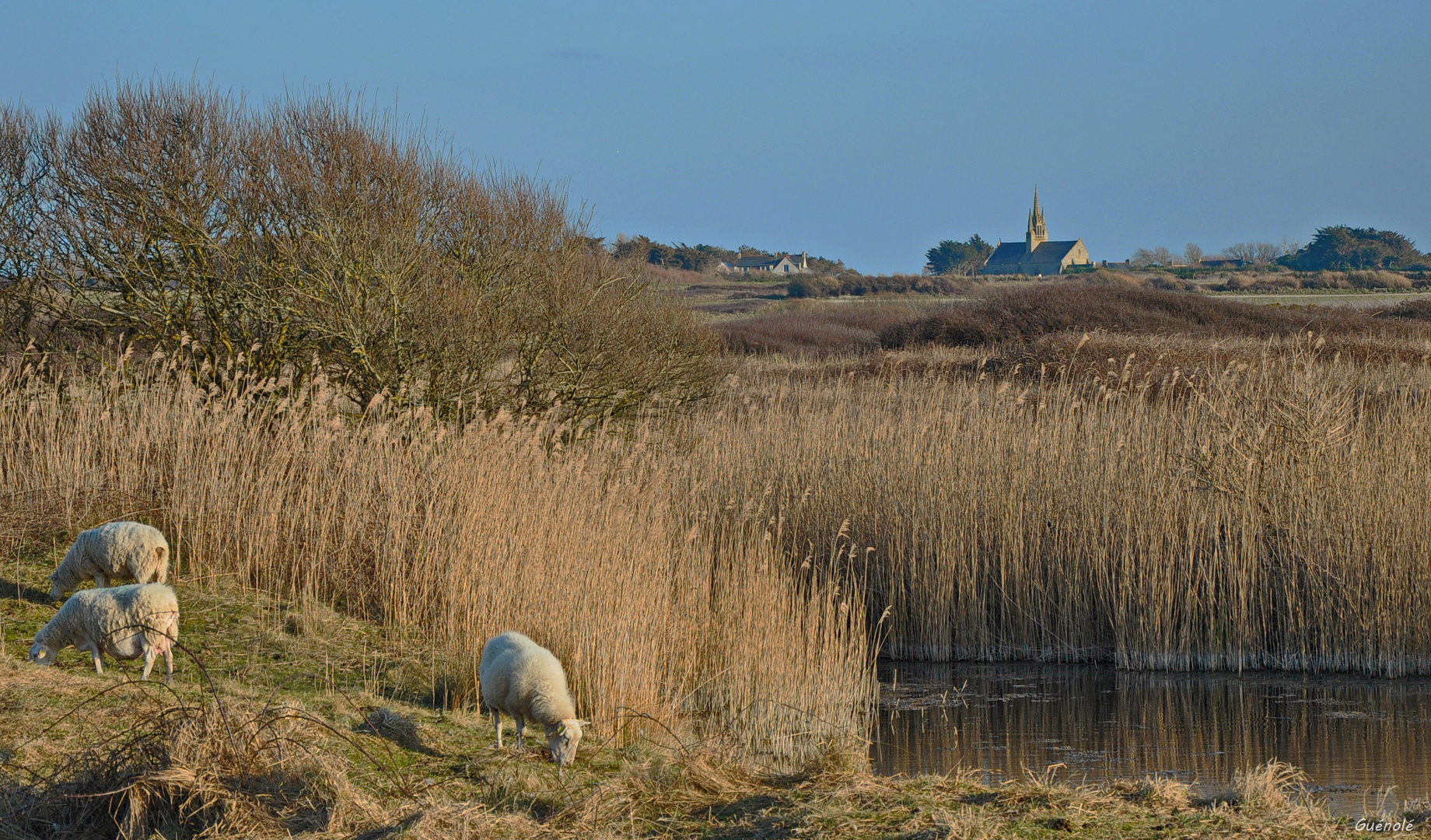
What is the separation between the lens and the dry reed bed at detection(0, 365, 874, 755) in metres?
6.07

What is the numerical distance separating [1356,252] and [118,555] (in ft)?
243

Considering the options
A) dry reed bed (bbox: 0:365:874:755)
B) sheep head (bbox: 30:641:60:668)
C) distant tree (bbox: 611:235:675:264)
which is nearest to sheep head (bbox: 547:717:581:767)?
dry reed bed (bbox: 0:365:874:755)

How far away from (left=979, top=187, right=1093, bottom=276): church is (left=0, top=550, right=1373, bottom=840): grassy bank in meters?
76.4

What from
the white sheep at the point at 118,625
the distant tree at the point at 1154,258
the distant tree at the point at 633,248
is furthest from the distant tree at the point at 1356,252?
the white sheep at the point at 118,625

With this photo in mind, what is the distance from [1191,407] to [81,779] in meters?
8.03

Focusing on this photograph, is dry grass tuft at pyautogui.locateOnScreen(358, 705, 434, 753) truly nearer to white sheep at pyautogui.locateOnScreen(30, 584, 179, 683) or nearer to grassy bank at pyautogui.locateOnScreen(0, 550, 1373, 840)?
grassy bank at pyautogui.locateOnScreen(0, 550, 1373, 840)

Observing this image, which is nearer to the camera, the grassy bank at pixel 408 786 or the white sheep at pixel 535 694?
the grassy bank at pixel 408 786

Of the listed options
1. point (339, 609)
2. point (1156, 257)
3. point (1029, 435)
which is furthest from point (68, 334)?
point (1156, 257)

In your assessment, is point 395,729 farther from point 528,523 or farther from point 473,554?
point 528,523

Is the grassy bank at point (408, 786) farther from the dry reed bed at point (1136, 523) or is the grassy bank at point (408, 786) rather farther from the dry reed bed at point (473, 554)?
the dry reed bed at point (1136, 523)

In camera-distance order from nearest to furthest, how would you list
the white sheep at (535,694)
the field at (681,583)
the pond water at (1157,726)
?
the field at (681,583), the white sheep at (535,694), the pond water at (1157,726)

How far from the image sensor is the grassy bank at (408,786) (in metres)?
3.80

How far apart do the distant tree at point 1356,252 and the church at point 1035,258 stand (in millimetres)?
14698

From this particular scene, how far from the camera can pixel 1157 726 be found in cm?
716
